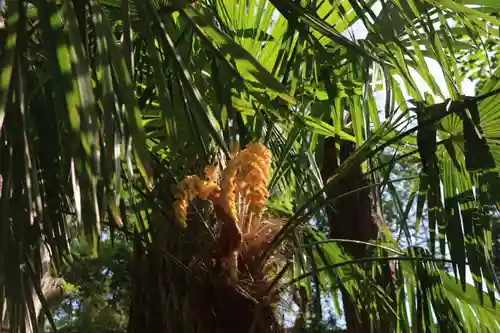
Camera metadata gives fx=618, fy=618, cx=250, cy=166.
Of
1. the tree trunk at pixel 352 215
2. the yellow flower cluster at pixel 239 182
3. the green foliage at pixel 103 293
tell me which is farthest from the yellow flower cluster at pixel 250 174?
the green foliage at pixel 103 293

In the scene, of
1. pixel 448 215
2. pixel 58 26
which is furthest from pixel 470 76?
pixel 58 26

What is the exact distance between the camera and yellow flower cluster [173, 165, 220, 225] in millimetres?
1015

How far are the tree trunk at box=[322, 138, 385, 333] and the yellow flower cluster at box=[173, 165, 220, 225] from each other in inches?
28.4

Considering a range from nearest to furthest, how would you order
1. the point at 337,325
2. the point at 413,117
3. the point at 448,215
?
the point at 448,215 < the point at 413,117 < the point at 337,325

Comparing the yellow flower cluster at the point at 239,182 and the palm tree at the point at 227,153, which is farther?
the yellow flower cluster at the point at 239,182

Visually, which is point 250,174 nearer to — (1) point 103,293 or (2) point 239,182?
(2) point 239,182

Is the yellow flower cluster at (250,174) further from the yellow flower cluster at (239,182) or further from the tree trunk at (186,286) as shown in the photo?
the tree trunk at (186,286)

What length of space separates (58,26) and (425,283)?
3.53 feet

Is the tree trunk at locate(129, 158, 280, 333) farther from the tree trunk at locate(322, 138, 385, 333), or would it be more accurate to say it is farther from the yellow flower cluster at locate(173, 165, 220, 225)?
the tree trunk at locate(322, 138, 385, 333)

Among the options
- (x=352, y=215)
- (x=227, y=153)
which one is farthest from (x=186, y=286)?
(x=352, y=215)

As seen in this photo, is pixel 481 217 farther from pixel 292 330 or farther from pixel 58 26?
pixel 58 26

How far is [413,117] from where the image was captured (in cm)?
123

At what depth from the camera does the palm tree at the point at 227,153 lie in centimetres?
66

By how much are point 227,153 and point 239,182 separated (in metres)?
0.27
